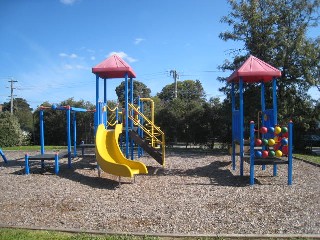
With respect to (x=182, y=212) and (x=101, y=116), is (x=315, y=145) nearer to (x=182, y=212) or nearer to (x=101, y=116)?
(x=101, y=116)

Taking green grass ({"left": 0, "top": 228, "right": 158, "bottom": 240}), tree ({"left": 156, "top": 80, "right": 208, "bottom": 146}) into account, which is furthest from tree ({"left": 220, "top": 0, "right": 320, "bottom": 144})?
green grass ({"left": 0, "top": 228, "right": 158, "bottom": 240})

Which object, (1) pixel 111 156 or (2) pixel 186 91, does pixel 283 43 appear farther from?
(2) pixel 186 91

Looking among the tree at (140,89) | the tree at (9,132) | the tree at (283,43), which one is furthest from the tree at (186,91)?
the tree at (283,43)

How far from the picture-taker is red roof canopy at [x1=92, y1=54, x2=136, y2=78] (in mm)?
10992

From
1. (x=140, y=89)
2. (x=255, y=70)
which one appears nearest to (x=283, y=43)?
(x=255, y=70)

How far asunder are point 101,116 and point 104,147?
1107 mm

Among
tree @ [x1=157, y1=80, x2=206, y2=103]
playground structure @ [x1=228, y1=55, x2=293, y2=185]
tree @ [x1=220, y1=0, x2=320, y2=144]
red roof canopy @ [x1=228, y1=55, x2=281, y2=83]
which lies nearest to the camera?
playground structure @ [x1=228, y1=55, x2=293, y2=185]

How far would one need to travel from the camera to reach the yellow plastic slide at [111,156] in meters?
8.80

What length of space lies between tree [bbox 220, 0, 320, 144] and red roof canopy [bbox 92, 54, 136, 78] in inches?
292

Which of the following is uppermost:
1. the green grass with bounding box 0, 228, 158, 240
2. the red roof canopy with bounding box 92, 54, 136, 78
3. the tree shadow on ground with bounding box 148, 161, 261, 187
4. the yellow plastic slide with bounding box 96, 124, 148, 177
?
the red roof canopy with bounding box 92, 54, 136, 78

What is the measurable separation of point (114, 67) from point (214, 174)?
4647 millimetres

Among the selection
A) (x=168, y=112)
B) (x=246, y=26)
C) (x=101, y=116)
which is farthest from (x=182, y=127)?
(x=101, y=116)

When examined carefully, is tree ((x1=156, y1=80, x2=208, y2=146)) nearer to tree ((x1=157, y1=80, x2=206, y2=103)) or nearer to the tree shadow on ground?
the tree shadow on ground

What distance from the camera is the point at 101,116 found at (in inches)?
421
